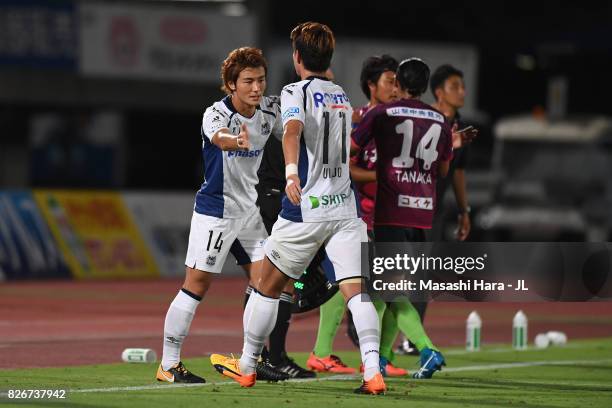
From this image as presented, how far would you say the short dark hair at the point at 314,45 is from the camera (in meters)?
9.56

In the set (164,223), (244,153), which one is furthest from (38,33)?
(244,153)

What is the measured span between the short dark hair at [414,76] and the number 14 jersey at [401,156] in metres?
0.09

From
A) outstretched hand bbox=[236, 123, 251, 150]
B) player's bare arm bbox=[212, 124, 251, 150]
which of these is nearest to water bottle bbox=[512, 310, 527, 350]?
player's bare arm bbox=[212, 124, 251, 150]

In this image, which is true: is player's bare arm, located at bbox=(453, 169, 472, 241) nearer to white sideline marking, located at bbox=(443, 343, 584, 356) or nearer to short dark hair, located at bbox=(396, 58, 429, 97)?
white sideline marking, located at bbox=(443, 343, 584, 356)

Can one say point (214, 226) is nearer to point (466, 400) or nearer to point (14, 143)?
point (466, 400)

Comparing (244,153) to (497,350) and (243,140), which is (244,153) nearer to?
(243,140)

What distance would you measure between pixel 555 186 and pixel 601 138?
60.8 inches

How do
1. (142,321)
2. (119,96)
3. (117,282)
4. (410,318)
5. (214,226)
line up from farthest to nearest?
1. (119,96)
2. (117,282)
3. (142,321)
4. (410,318)
5. (214,226)

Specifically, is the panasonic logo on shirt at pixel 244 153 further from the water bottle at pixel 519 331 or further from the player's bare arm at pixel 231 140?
the water bottle at pixel 519 331

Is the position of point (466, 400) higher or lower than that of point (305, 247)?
lower

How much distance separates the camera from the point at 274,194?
1152cm

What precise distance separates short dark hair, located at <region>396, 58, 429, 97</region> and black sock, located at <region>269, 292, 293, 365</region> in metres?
1.77

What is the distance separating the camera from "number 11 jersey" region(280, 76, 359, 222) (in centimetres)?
950

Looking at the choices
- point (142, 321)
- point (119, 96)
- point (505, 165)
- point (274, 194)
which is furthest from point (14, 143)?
point (274, 194)
